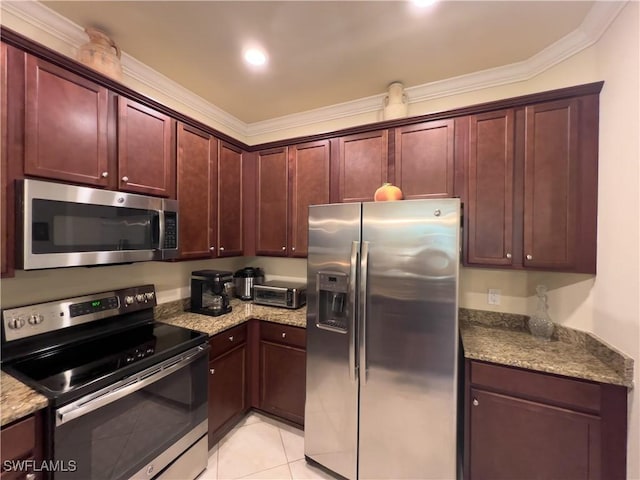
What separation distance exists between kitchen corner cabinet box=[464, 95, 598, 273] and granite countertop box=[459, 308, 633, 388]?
470 millimetres

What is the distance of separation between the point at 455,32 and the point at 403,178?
0.93m

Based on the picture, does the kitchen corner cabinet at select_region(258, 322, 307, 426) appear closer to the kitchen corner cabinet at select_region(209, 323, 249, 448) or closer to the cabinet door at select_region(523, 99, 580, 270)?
the kitchen corner cabinet at select_region(209, 323, 249, 448)

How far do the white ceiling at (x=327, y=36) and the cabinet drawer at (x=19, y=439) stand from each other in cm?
205

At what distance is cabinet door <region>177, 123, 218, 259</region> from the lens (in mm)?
1964

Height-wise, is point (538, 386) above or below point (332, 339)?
below

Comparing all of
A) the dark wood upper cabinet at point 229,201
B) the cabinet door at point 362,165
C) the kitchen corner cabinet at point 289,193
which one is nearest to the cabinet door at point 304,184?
the kitchen corner cabinet at point 289,193

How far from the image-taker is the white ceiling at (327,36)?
1.48m

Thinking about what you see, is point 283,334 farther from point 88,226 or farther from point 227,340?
point 88,226

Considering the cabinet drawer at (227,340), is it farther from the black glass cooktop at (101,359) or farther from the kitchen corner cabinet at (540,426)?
the kitchen corner cabinet at (540,426)

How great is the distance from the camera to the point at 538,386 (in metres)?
1.39

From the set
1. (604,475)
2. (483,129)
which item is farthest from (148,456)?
(483,129)

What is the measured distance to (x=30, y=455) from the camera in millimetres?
1010

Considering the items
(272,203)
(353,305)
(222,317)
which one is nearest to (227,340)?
(222,317)

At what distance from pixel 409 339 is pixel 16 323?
2057 millimetres
